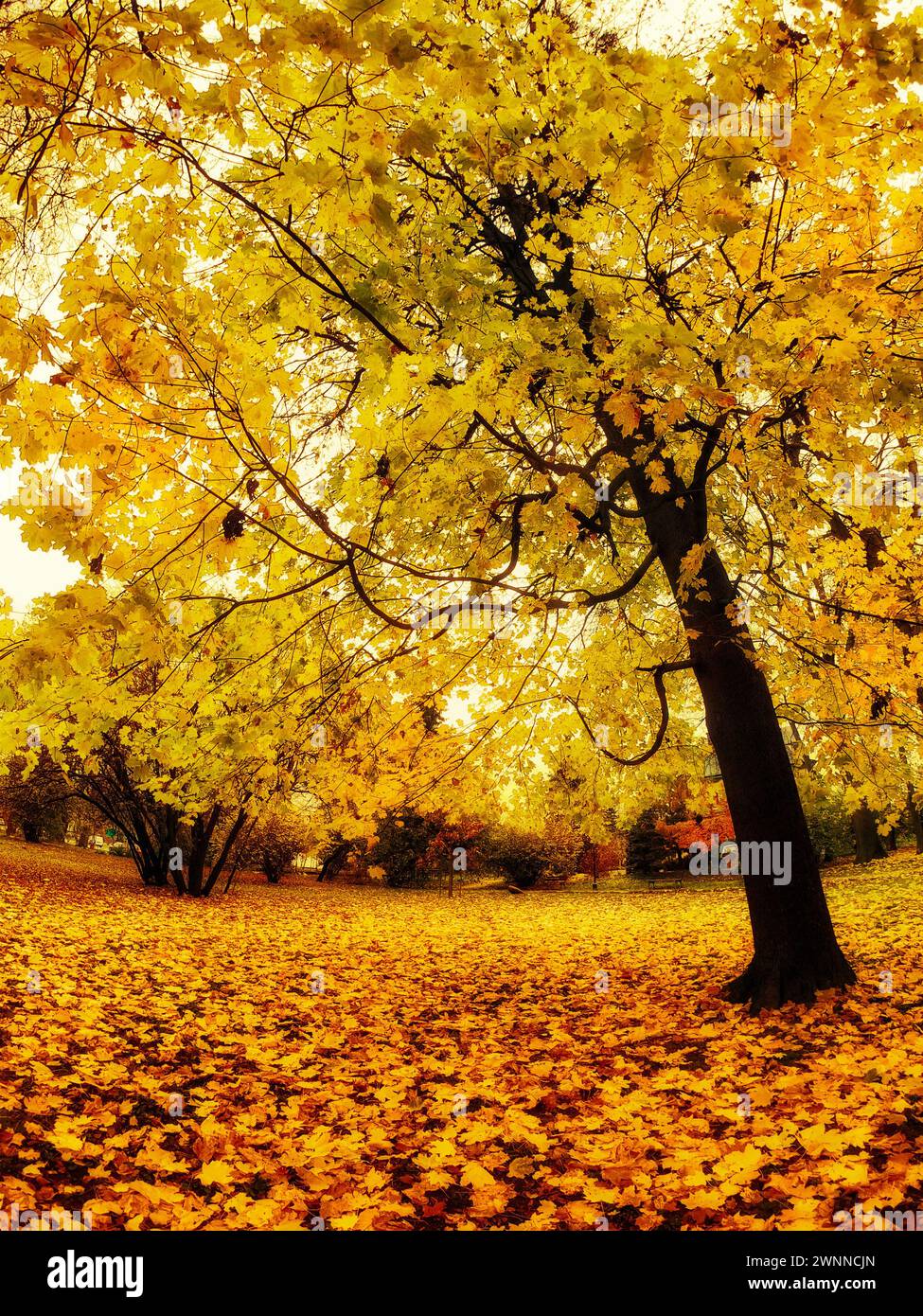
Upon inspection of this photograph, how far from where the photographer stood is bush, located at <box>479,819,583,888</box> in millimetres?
24391

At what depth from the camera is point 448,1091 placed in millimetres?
4219

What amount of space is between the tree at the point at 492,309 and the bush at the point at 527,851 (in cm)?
1809

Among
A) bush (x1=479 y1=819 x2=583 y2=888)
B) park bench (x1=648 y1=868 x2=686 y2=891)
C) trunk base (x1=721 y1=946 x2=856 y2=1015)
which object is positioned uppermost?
trunk base (x1=721 y1=946 x2=856 y2=1015)

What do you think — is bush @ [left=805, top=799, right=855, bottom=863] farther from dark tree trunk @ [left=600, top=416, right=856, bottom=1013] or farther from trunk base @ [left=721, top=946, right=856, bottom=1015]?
dark tree trunk @ [left=600, top=416, right=856, bottom=1013]

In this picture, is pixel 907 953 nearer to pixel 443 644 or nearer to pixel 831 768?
pixel 831 768

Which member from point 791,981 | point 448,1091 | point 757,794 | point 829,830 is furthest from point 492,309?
point 829,830

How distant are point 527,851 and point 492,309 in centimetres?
2202

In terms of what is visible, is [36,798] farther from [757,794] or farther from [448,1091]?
[757,794]

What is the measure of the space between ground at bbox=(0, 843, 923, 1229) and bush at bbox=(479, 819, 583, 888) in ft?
52.9

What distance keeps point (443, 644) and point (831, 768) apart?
4.68 metres

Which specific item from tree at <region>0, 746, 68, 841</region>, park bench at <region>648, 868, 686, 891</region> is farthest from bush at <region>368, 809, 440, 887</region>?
tree at <region>0, 746, 68, 841</region>

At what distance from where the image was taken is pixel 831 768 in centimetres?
762

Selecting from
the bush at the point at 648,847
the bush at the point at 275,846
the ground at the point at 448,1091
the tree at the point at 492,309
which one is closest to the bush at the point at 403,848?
the bush at the point at 275,846
